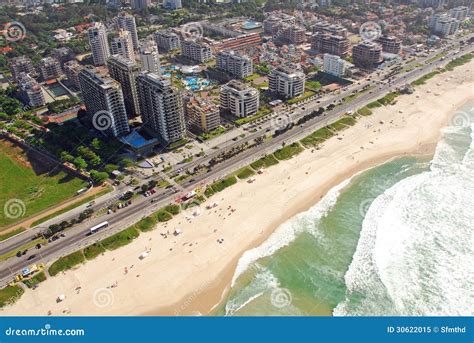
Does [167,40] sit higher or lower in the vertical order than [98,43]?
lower

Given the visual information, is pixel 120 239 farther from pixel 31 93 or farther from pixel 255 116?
pixel 31 93

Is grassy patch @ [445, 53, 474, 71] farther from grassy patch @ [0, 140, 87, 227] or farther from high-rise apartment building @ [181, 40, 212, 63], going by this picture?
grassy patch @ [0, 140, 87, 227]

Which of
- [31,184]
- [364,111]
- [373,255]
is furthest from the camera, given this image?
[364,111]

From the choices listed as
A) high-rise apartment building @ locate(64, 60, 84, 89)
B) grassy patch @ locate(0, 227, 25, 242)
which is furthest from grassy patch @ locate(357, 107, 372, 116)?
high-rise apartment building @ locate(64, 60, 84, 89)

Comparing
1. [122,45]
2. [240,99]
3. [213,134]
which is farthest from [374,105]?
[122,45]

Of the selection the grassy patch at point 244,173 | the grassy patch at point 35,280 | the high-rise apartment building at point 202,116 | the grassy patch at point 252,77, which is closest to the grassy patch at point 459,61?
the grassy patch at point 252,77
